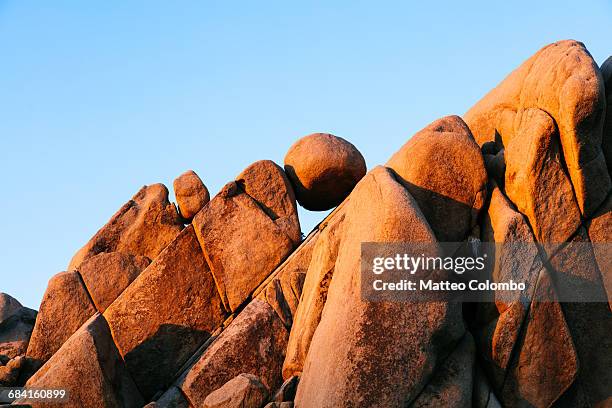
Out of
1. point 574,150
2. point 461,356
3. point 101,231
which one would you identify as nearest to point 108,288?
point 101,231

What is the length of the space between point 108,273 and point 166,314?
215 cm

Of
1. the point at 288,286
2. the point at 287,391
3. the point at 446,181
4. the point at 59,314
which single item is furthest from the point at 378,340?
the point at 59,314

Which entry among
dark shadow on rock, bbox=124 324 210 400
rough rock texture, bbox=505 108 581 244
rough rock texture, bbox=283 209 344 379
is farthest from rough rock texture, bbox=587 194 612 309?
dark shadow on rock, bbox=124 324 210 400

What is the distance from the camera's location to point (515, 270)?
16.9 metres

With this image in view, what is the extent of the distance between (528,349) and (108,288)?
10317 millimetres

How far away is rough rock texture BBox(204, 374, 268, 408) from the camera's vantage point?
52.9 ft

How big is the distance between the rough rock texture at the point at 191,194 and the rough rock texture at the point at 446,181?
562 cm

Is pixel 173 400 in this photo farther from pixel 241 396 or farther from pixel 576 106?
pixel 576 106

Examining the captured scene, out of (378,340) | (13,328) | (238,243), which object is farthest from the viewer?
(13,328)

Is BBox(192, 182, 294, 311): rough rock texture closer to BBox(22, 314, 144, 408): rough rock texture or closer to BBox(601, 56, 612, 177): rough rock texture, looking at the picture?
BBox(22, 314, 144, 408): rough rock texture

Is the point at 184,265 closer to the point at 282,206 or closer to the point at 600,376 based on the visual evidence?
the point at 282,206

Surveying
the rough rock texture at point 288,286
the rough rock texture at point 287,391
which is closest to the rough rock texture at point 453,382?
the rough rock texture at point 287,391

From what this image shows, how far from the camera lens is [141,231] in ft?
74.2

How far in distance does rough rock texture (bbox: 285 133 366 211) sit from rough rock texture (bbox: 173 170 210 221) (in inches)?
86.3
